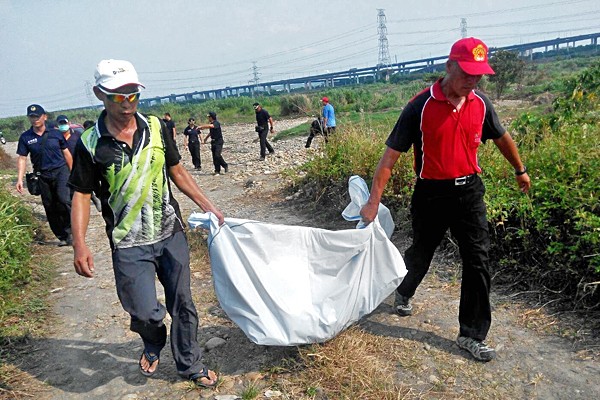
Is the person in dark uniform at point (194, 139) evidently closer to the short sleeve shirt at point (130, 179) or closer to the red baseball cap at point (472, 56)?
the short sleeve shirt at point (130, 179)

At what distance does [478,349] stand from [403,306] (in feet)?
2.07

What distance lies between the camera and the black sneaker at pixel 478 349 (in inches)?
98.5

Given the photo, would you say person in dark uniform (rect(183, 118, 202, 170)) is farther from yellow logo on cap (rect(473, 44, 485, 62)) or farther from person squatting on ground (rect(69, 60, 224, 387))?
yellow logo on cap (rect(473, 44, 485, 62))

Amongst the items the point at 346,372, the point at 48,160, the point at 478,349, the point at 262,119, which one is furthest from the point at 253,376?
the point at 262,119

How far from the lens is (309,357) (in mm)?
2578

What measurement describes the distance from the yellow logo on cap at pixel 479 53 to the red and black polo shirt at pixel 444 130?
234 millimetres

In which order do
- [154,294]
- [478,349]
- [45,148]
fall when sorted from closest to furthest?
[154,294], [478,349], [45,148]

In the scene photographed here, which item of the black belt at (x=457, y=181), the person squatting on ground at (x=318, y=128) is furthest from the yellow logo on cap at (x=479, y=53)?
the person squatting on ground at (x=318, y=128)

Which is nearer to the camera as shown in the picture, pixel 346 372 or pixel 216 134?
pixel 346 372

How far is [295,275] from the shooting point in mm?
2594

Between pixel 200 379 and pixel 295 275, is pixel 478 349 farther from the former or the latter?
pixel 200 379

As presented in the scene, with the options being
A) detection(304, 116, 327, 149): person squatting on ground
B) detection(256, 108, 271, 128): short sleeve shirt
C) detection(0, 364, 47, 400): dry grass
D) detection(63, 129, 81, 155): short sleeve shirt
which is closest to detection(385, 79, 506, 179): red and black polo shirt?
detection(0, 364, 47, 400): dry grass

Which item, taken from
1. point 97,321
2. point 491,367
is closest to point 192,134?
point 97,321

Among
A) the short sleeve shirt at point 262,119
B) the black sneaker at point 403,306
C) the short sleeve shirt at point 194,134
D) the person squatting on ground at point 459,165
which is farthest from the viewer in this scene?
the short sleeve shirt at point 262,119
